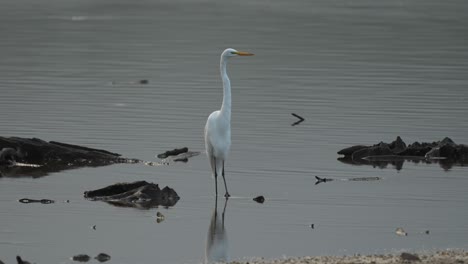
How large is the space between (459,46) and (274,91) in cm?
1699

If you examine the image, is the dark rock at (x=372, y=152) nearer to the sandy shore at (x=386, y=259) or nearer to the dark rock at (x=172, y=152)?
the dark rock at (x=172, y=152)

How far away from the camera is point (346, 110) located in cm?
2453

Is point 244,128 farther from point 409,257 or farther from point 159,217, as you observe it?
point 409,257

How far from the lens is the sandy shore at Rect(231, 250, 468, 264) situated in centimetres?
1038

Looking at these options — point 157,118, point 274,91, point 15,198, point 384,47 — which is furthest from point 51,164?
point 384,47

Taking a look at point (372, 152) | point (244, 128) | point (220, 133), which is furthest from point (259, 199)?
point (244, 128)

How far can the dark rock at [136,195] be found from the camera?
1467 cm

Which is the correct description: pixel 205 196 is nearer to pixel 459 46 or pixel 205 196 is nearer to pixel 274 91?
pixel 274 91

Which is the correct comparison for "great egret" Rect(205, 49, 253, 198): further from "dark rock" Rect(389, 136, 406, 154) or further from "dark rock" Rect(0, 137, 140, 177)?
"dark rock" Rect(389, 136, 406, 154)

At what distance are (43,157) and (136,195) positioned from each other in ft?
9.86

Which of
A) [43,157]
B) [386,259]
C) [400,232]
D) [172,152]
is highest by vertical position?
[172,152]

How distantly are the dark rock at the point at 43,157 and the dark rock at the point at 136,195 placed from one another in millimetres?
2132

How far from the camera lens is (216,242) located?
12.5 m

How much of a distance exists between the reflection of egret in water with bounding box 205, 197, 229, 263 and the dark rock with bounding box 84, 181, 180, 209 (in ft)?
2.53
